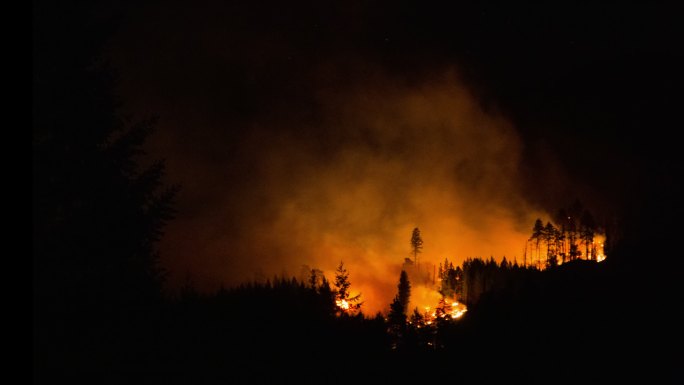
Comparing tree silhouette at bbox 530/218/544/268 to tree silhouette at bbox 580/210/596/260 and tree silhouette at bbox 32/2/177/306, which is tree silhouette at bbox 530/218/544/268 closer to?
tree silhouette at bbox 580/210/596/260

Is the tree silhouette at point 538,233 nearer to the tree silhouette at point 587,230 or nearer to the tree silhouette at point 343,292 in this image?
the tree silhouette at point 587,230

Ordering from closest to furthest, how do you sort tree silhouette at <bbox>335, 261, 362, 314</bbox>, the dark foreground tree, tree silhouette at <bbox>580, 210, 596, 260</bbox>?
the dark foreground tree, tree silhouette at <bbox>335, 261, 362, 314</bbox>, tree silhouette at <bbox>580, 210, 596, 260</bbox>

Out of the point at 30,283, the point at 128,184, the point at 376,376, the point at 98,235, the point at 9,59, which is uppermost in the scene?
the point at 9,59

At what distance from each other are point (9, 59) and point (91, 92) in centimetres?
489

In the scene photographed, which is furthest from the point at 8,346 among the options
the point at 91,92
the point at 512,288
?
the point at 512,288

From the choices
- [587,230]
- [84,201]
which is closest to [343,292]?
[84,201]

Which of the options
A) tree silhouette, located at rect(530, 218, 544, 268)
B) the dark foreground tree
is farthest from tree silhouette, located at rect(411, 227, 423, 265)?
the dark foreground tree

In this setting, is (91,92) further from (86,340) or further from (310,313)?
(310,313)

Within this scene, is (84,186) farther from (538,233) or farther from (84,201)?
(538,233)

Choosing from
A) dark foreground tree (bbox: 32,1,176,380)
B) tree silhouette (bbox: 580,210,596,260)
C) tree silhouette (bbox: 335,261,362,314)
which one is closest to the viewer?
dark foreground tree (bbox: 32,1,176,380)

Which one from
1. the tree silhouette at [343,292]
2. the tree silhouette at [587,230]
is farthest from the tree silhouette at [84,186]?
the tree silhouette at [587,230]

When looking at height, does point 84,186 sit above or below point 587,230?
below

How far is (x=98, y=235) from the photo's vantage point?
1205 cm

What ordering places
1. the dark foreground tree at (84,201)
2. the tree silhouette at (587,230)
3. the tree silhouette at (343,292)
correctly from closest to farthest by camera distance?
the dark foreground tree at (84,201) < the tree silhouette at (343,292) < the tree silhouette at (587,230)
